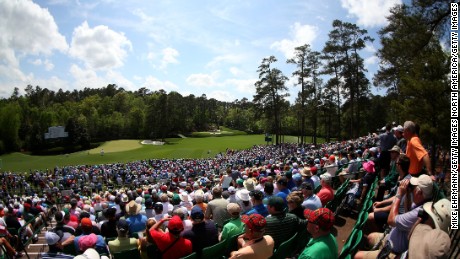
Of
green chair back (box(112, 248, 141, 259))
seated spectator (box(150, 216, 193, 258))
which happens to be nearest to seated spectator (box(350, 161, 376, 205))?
seated spectator (box(150, 216, 193, 258))

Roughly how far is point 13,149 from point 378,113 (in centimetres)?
8623

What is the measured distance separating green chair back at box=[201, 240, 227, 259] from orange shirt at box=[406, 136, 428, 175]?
3.91m

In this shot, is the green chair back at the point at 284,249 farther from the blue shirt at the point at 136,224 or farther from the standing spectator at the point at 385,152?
the standing spectator at the point at 385,152

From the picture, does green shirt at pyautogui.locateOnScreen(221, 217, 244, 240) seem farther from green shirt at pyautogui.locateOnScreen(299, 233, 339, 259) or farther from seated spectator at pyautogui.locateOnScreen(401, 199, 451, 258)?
seated spectator at pyautogui.locateOnScreen(401, 199, 451, 258)

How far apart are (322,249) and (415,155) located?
141 inches

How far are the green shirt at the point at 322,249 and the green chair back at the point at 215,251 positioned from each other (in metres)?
1.51

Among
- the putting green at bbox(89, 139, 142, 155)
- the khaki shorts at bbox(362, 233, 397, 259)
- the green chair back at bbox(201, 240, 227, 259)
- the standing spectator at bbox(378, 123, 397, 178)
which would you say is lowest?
the putting green at bbox(89, 139, 142, 155)

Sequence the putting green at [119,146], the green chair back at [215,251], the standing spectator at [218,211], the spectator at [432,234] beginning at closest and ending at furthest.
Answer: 1. the spectator at [432,234]
2. the green chair back at [215,251]
3. the standing spectator at [218,211]
4. the putting green at [119,146]

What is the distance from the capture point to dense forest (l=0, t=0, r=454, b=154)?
1570cm

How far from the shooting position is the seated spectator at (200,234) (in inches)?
208

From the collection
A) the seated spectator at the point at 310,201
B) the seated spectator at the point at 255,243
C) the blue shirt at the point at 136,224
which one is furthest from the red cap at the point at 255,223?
the blue shirt at the point at 136,224

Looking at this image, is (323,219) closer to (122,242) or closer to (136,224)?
(122,242)

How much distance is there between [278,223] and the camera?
514 cm

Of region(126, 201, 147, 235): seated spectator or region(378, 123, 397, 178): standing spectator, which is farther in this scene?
region(378, 123, 397, 178): standing spectator
